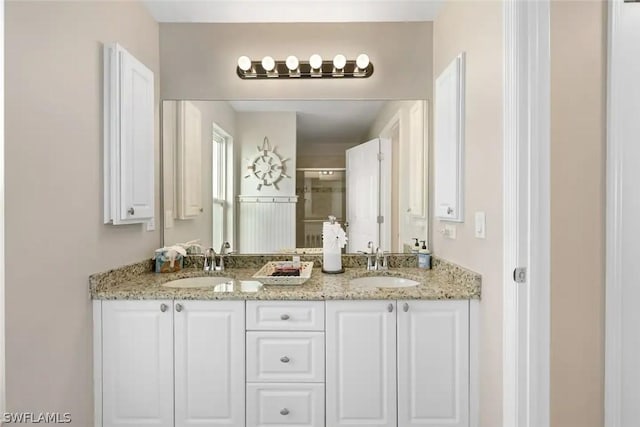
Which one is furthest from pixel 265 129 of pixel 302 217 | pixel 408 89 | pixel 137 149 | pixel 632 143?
pixel 632 143

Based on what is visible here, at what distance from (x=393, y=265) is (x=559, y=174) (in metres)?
1.20

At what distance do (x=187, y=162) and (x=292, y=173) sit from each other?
26.5 inches

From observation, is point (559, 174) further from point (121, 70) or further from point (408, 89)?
point (121, 70)

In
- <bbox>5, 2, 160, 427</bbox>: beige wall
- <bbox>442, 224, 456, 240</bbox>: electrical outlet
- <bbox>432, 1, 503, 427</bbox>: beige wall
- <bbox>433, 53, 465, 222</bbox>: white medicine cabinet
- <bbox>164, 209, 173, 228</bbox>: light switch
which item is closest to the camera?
<bbox>5, 2, 160, 427</bbox>: beige wall

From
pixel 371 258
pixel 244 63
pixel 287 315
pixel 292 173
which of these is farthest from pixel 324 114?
pixel 287 315

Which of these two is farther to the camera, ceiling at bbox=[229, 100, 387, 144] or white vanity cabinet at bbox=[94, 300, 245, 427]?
ceiling at bbox=[229, 100, 387, 144]

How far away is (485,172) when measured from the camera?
1.65m

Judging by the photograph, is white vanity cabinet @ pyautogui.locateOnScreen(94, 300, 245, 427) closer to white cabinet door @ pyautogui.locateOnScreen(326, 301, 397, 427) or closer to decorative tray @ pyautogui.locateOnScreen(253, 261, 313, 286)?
decorative tray @ pyautogui.locateOnScreen(253, 261, 313, 286)

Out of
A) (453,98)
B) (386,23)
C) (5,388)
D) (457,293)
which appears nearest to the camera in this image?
(5,388)

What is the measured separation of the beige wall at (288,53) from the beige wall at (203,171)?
0.25 feet

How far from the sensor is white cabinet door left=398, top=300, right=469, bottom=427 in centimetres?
177

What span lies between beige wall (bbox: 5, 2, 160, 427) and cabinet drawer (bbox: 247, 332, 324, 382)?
0.76 meters

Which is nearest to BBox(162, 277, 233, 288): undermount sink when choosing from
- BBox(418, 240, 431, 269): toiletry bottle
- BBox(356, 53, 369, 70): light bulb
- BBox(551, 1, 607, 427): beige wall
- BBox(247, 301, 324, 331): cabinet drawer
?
BBox(247, 301, 324, 331): cabinet drawer

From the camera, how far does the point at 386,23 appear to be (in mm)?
2402
